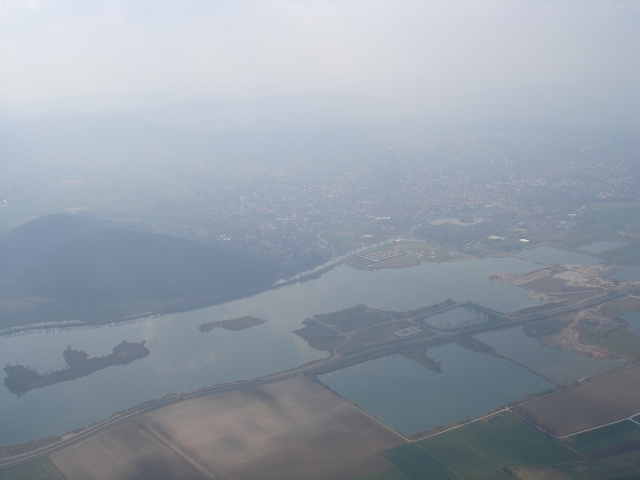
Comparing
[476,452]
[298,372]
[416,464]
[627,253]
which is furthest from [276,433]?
[627,253]

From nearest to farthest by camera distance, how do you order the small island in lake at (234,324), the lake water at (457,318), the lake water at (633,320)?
1. the lake water at (633,320)
2. the lake water at (457,318)
3. the small island in lake at (234,324)

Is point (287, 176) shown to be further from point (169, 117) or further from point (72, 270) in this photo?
point (169, 117)

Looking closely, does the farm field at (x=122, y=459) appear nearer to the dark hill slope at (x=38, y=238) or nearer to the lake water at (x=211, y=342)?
the lake water at (x=211, y=342)

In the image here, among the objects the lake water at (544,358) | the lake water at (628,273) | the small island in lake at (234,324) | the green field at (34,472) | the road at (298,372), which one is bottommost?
the lake water at (544,358)

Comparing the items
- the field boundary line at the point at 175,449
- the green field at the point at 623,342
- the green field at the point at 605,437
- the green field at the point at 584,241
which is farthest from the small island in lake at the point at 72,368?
the green field at the point at 584,241

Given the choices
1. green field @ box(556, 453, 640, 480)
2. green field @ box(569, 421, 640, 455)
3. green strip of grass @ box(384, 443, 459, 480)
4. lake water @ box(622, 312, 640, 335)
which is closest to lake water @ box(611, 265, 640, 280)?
lake water @ box(622, 312, 640, 335)

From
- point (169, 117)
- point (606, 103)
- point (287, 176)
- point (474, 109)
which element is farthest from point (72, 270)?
point (606, 103)

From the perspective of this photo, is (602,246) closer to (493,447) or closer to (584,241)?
(584,241)

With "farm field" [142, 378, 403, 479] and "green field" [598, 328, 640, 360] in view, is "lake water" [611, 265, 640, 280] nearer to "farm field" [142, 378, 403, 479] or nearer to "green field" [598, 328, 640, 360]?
"green field" [598, 328, 640, 360]
